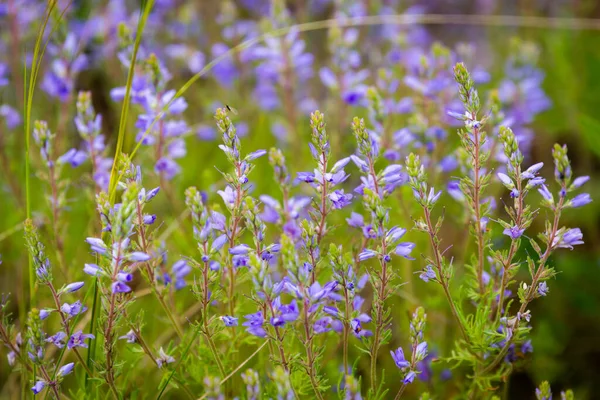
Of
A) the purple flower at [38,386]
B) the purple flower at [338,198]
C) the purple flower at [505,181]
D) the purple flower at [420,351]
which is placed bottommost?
the purple flower at [38,386]

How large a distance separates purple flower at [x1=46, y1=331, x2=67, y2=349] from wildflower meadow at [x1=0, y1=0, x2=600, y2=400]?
26 mm

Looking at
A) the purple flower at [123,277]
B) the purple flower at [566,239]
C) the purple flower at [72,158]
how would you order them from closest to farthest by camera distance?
the purple flower at [123,277] < the purple flower at [566,239] < the purple flower at [72,158]

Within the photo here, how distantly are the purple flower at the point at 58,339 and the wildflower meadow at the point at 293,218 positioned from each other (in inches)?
1.0

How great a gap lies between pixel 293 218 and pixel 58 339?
780 mm

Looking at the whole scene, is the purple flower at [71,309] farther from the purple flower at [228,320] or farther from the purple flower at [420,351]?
the purple flower at [420,351]

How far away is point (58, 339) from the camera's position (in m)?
1.72

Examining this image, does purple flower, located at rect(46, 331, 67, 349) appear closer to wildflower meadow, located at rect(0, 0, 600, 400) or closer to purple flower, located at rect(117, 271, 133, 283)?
wildflower meadow, located at rect(0, 0, 600, 400)

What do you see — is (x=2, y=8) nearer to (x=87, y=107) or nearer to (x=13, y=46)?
(x=13, y=46)

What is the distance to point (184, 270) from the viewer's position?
6.87ft

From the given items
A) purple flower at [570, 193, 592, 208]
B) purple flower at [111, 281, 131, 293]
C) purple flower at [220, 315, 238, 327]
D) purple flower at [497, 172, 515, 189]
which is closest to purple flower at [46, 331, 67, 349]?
purple flower at [111, 281, 131, 293]

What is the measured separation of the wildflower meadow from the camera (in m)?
1.72

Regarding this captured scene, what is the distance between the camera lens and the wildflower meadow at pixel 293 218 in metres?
1.72

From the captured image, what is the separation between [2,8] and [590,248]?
3.82m

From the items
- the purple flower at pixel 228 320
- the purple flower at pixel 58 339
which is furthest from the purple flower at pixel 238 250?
the purple flower at pixel 58 339
